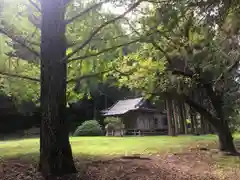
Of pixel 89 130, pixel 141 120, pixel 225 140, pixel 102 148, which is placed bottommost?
pixel 102 148

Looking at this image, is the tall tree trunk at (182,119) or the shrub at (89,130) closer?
the shrub at (89,130)

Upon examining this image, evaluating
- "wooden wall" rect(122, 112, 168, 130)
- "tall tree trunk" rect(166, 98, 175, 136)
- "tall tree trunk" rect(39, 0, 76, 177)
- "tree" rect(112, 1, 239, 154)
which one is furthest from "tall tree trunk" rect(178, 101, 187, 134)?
"tall tree trunk" rect(39, 0, 76, 177)

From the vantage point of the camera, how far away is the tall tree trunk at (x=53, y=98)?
194 inches

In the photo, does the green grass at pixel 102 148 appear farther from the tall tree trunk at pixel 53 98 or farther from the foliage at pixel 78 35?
→ the tall tree trunk at pixel 53 98

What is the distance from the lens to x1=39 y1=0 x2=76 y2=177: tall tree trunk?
16.2ft

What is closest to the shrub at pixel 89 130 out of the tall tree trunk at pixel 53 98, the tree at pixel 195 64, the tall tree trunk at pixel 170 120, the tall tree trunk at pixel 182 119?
the tall tree trunk at pixel 170 120

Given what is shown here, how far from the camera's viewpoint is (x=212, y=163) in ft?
26.4

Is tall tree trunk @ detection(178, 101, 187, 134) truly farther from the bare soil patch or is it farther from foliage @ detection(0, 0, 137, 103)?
foliage @ detection(0, 0, 137, 103)

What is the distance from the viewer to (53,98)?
16.7 ft

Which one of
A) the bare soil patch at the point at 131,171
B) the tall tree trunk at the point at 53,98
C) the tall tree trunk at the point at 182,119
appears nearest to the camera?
the tall tree trunk at the point at 53,98

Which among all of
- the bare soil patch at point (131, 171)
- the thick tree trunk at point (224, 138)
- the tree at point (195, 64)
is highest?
the tree at point (195, 64)

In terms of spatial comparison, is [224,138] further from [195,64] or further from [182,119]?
[182,119]

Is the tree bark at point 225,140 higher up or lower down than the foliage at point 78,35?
lower down

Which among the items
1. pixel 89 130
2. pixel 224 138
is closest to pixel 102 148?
pixel 224 138
